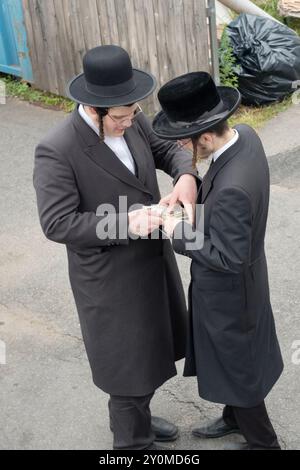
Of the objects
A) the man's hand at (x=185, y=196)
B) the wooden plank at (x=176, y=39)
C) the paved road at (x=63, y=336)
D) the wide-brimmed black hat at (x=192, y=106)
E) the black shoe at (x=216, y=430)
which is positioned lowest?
the paved road at (x=63, y=336)

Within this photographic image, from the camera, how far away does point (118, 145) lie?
3070 millimetres

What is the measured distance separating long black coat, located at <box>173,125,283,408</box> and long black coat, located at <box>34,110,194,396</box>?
0.18 metres

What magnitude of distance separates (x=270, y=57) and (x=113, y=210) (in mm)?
4142

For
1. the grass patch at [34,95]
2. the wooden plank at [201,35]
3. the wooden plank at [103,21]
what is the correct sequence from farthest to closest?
the grass patch at [34,95] < the wooden plank at [103,21] < the wooden plank at [201,35]

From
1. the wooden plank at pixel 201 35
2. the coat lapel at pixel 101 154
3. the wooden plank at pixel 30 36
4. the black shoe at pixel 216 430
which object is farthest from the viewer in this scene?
the wooden plank at pixel 30 36

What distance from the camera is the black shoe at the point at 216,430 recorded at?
365cm

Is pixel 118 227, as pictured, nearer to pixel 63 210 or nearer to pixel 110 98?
pixel 63 210

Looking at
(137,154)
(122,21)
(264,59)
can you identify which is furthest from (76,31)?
(137,154)

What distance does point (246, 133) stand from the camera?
9.52 feet

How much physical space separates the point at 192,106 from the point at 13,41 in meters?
5.69

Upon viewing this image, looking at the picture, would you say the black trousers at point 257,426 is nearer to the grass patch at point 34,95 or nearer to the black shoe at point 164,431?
the black shoe at point 164,431

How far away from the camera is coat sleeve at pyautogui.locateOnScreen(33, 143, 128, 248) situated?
2887 mm

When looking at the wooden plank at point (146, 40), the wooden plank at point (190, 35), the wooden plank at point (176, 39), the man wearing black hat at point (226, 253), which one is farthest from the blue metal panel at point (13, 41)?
the man wearing black hat at point (226, 253)
